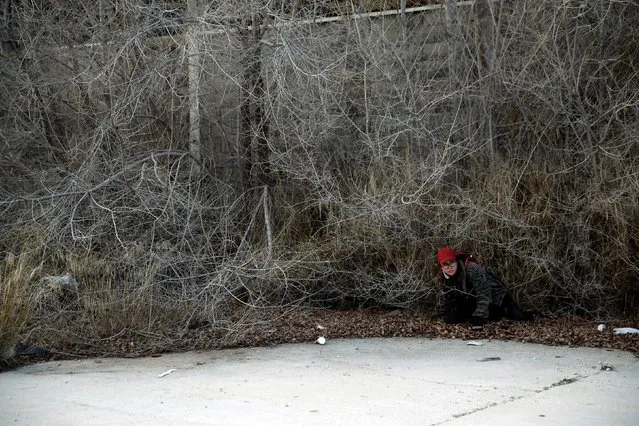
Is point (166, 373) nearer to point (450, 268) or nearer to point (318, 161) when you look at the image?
point (450, 268)

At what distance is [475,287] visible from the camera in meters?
9.58

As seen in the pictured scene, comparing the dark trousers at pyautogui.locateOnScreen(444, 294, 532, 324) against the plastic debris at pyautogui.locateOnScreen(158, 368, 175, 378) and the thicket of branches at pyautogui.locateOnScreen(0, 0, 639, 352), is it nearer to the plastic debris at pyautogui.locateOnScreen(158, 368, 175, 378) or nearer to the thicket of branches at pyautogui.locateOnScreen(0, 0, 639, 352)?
the thicket of branches at pyautogui.locateOnScreen(0, 0, 639, 352)

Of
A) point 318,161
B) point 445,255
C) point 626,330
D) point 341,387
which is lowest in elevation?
point 341,387

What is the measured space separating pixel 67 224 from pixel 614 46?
5963 mm

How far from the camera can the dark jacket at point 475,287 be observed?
31.4 ft

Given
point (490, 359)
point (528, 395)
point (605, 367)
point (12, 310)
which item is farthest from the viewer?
point (490, 359)

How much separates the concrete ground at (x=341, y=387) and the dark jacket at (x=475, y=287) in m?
0.77

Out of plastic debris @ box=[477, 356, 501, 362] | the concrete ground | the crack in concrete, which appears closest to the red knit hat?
the concrete ground

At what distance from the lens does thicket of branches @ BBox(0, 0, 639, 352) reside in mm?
9859

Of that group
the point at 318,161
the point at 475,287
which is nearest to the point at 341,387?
the point at 475,287

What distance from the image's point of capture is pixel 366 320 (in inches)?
391

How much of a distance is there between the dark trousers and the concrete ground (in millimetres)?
743

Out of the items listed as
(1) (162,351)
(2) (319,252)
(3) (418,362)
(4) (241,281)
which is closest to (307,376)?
(3) (418,362)

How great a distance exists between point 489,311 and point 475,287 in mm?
289
